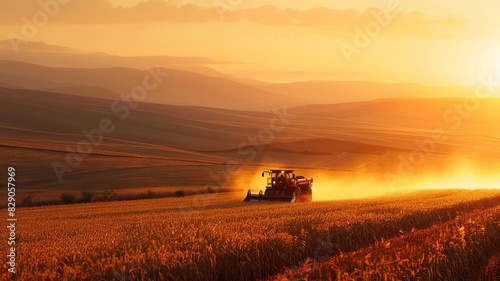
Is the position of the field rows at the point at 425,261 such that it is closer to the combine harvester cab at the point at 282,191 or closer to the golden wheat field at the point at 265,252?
the golden wheat field at the point at 265,252

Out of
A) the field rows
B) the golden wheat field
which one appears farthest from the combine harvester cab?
the field rows

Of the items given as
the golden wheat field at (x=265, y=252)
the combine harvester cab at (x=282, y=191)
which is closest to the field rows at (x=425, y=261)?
the golden wheat field at (x=265, y=252)

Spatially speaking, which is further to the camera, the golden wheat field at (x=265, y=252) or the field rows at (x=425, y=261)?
the golden wheat field at (x=265, y=252)

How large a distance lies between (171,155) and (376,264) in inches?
2577

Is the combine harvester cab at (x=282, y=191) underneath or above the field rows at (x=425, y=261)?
above

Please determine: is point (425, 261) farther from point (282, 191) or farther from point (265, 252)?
point (282, 191)

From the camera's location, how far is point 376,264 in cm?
1027

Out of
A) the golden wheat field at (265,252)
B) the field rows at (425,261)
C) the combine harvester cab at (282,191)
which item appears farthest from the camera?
the combine harvester cab at (282,191)

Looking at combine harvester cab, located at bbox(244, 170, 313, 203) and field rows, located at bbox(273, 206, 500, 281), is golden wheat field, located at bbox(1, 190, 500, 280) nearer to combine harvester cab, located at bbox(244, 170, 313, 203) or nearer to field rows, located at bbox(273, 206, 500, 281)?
field rows, located at bbox(273, 206, 500, 281)

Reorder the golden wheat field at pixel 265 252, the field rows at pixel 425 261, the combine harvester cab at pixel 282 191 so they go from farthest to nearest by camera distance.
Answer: the combine harvester cab at pixel 282 191, the golden wheat field at pixel 265 252, the field rows at pixel 425 261

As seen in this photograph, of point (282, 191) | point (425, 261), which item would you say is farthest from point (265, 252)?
point (282, 191)

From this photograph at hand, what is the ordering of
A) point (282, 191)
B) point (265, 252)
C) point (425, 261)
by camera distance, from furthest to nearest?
1. point (282, 191)
2. point (265, 252)
3. point (425, 261)

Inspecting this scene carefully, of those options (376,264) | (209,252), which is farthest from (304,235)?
(376,264)

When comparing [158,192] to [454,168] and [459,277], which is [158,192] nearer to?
[459,277]
